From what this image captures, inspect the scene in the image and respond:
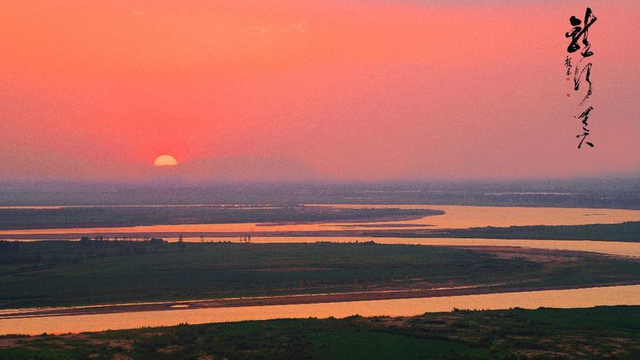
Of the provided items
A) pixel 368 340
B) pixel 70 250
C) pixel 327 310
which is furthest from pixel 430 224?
pixel 368 340

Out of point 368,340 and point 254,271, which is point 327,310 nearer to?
point 368,340

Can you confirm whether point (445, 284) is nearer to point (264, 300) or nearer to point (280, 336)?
point (264, 300)

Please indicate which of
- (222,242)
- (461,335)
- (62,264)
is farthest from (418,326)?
(222,242)

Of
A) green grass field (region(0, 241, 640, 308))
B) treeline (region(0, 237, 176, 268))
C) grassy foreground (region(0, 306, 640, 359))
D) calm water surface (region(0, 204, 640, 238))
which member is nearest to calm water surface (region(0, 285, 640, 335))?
grassy foreground (region(0, 306, 640, 359))

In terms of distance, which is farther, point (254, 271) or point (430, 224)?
point (430, 224)

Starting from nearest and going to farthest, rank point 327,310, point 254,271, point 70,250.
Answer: point 327,310, point 254,271, point 70,250

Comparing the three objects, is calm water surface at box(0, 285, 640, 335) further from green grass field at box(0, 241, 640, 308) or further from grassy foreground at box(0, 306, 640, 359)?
green grass field at box(0, 241, 640, 308)

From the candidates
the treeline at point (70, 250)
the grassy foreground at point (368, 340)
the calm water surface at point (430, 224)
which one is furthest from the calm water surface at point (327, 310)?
the calm water surface at point (430, 224)
